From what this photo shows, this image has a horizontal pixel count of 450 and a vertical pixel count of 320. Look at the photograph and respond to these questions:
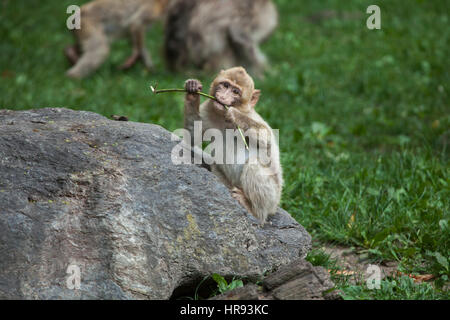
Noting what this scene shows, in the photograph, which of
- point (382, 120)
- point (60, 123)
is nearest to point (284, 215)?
point (60, 123)

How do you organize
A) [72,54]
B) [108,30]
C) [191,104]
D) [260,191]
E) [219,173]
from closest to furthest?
[260,191]
[191,104]
[219,173]
[72,54]
[108,30]

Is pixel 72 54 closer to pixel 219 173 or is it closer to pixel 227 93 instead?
pixel 219 173

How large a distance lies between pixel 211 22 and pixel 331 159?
4.77 metres

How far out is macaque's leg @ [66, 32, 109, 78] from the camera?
9.56m

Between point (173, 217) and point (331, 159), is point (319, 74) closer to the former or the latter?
point (331, 159)

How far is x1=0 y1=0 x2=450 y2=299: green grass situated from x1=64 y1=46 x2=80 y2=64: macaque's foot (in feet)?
0.70

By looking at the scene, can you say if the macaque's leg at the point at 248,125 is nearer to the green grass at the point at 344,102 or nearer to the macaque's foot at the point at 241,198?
the macaque's foot at the point at 241,198

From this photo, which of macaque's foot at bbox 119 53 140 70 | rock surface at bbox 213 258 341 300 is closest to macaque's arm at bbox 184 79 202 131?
rock surface at bbox 213 258 341 300

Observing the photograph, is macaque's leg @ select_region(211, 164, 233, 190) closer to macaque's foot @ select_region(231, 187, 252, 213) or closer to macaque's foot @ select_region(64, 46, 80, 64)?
macaque's foot @ select_region(231, 187, 252, 213)

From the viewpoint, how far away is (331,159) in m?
6.43

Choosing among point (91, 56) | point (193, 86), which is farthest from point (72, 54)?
point (193, 86)

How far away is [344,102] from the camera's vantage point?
28.1 feet

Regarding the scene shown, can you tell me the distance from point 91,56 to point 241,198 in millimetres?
6392

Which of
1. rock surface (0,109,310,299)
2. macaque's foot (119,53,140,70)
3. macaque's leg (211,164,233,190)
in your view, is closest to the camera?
rock surface (0,109,310,299)
